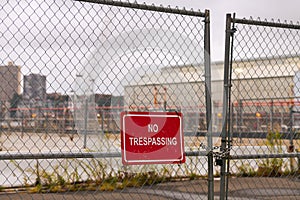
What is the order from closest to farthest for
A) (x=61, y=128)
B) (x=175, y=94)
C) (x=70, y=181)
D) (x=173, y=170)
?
(x=175, y=94) < (x=61, y=128) < (x=70, y=181) < (x=173, y=170)

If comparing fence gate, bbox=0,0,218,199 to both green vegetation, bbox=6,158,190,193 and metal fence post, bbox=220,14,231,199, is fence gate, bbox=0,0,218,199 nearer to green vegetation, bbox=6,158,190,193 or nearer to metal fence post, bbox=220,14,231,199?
metal fence post, bbox=220,14,231,199

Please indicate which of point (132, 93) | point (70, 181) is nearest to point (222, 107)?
point (132, 93)

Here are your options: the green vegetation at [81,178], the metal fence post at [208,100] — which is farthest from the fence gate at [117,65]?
the green vegetation at [81,178]

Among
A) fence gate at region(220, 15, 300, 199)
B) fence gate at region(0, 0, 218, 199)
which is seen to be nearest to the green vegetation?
fence gate at region(220, 15, 300, 199)

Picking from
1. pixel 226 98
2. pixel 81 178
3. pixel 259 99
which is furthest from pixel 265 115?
pixel 226 98

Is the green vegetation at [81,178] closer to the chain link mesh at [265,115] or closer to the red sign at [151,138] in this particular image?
the chain link mesh at [265,115]

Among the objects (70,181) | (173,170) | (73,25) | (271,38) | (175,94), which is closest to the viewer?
(73,25)

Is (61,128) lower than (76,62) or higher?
lower

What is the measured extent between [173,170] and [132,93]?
3.95 m

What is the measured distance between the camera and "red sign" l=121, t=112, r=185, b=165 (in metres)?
3.97

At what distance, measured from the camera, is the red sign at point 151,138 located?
3.97m

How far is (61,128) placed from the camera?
6902 millimetres

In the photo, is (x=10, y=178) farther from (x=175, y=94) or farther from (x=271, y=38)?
(x=271, y=38)

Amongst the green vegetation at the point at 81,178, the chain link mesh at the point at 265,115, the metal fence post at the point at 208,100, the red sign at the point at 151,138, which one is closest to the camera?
the red sign at the point at 151,138
